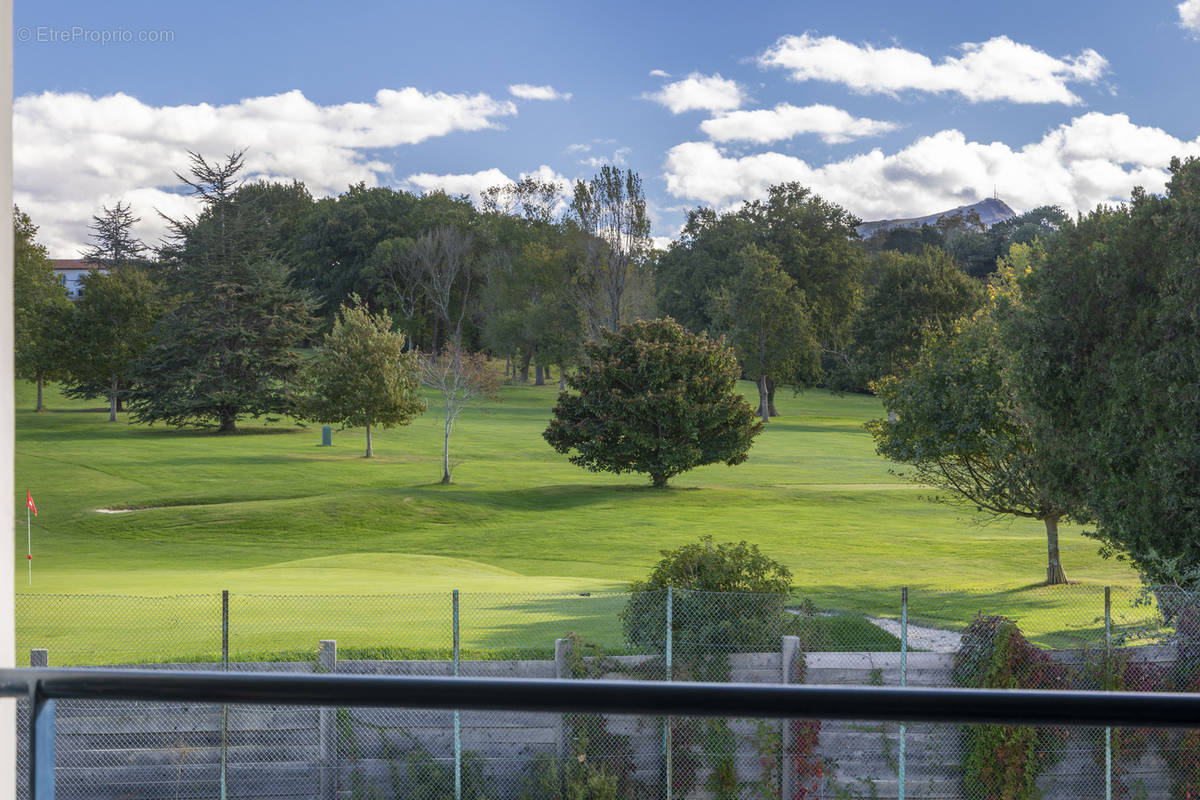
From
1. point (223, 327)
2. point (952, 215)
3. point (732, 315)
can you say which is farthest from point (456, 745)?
point (952, 215)

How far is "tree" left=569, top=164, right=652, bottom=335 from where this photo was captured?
2194 inches

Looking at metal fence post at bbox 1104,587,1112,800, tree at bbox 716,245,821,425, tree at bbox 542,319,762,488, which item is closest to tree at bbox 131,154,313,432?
tree at bbox 716,245,821,425

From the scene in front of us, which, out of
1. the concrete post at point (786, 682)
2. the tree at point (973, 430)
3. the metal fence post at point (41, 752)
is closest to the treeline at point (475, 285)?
the tree at point (973, 430)

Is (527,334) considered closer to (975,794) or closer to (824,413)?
(824,413)

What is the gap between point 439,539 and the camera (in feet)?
84.6

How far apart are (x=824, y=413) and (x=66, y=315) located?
3681cm

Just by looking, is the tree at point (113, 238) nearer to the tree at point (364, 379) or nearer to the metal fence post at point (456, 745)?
the tree at point (364, 379)

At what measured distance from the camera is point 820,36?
353 ft

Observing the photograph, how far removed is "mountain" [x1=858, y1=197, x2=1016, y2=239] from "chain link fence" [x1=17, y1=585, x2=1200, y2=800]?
5408 centimetres

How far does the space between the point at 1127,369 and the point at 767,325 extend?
39.3 meters

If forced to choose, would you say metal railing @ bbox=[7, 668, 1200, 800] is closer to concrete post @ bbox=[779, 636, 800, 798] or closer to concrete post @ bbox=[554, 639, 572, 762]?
concrete post @ bbox=[779, 636, 800, 798]

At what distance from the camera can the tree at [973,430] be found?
19391mm

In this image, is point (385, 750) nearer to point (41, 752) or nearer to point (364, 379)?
point (41, 752)

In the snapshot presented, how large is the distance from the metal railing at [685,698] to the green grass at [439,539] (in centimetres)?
1112
